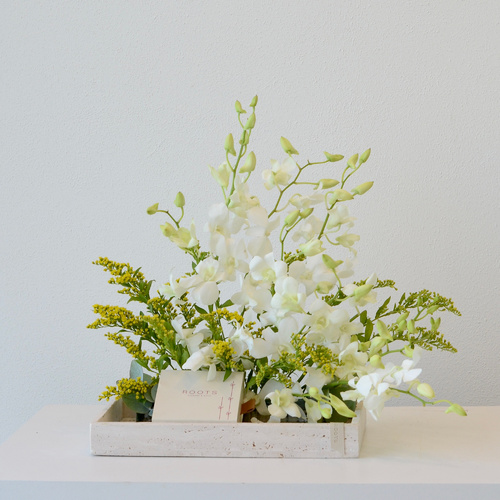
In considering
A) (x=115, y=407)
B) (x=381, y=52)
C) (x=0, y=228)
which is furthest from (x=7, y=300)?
(x=381, y=52)

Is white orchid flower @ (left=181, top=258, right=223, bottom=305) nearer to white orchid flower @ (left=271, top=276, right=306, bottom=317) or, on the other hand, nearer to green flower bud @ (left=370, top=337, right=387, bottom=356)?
white orchid flower @ (left=271, top=276, right=306, bottom=317)

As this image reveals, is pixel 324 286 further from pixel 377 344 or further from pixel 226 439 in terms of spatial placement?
pixel 226 439

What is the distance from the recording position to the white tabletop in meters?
0.89

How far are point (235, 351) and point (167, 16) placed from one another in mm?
837

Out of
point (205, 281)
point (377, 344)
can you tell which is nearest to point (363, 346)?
point (377, 344)

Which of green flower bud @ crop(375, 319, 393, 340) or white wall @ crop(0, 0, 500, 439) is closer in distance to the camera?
green flower bud @ crop(375, 319, 393, 340)

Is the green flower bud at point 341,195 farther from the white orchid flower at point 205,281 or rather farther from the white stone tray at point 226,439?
the white stone tray at point 226,439

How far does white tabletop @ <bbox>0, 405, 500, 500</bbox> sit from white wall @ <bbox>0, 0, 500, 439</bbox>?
1.43 feet

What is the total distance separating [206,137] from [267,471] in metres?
0.81

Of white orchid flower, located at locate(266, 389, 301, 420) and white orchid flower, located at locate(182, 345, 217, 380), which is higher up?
white orchid flower, located at locate(182, 345, 217, 380)

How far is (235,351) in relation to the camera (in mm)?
1053

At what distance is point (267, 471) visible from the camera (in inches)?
37.3

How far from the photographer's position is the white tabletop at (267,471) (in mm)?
888

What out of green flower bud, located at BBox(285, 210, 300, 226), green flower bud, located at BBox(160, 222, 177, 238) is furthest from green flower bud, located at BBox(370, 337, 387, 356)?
Answer: green flower bud, located at BBox(160, 222, 177, 238)
